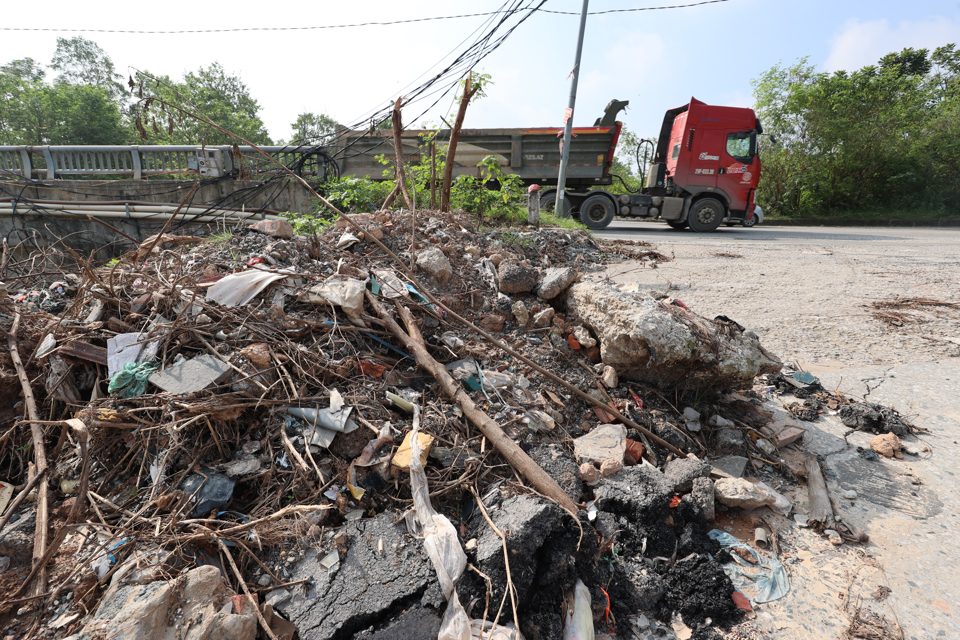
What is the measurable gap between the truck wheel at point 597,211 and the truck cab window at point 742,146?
9.20 ft

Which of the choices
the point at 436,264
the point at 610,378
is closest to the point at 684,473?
the point at 610,378

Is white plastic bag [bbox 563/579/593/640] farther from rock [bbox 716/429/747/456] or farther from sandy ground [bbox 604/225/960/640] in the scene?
rock [bbox 716/429/747/456]

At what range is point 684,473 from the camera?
214cm

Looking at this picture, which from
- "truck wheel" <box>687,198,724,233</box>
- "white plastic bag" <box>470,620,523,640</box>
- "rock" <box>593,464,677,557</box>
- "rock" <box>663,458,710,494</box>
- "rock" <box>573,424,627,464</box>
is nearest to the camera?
"white plastic bag" <box>470,620,523,640</box>

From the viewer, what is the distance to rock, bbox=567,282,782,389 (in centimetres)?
253

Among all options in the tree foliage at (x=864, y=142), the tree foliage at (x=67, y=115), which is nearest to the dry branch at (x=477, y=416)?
the tree foliage at (x=864, y=142)

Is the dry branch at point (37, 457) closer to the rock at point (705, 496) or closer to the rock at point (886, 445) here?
the rock at point (705, 496)

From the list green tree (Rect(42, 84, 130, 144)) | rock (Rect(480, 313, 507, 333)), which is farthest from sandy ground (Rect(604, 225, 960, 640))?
green tree (Rect(42, 84, 130, 144))

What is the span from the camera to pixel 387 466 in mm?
1964

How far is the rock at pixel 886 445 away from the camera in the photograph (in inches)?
96.6

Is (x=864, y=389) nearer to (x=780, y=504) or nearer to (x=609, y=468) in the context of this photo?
(x=780, y=504)

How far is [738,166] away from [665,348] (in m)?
9.41

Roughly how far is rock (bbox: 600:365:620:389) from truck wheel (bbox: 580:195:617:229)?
27.3 feet

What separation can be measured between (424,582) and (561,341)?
1.88m
